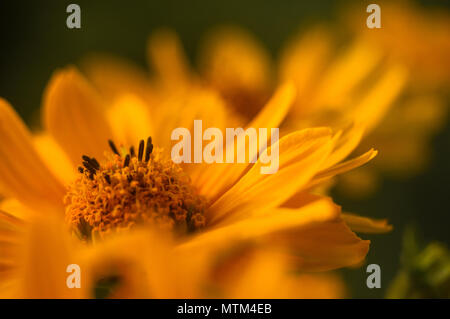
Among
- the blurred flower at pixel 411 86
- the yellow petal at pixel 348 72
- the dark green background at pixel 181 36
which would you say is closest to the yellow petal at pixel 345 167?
the dark green background at pixel 181 36

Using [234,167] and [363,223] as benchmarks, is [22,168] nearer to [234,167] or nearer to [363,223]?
[234,167]

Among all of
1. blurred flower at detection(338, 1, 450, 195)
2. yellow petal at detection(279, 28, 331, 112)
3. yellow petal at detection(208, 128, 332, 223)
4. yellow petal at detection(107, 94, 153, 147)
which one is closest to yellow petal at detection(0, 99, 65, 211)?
yellow petal at detection(107, 94, 153, 147)

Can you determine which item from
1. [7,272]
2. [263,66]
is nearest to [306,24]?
[263,66]

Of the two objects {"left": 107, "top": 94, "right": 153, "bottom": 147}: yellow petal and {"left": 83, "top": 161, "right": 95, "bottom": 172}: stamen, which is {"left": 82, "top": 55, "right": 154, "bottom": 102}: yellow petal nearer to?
{"left": 107, "top": 94, "right": 153, "bottom": 147}: yellow petal

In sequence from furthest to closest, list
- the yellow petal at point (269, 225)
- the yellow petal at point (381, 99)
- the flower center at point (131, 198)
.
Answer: the yellow petal at point (381, 99) < the flower center at point (131, 198) < the yellow petal at point (269, 225)

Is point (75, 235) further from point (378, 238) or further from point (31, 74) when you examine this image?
point (31, 74)

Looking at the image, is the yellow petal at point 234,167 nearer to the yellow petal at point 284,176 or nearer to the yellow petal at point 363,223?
the yellow petal at point 284,176

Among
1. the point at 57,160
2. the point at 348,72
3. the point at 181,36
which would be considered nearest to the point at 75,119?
the point at 57,160
